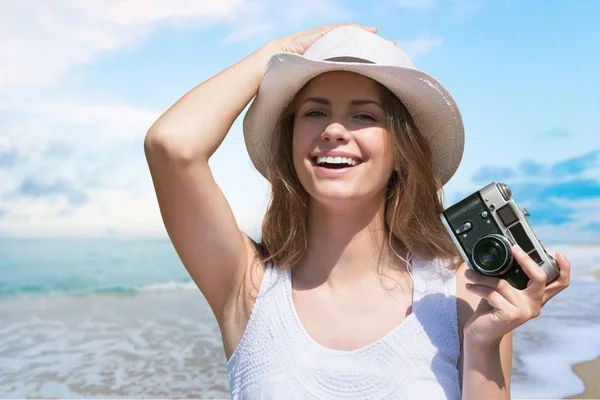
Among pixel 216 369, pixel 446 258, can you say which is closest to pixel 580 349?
pixel 216 369

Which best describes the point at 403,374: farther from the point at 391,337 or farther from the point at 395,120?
the point at 395,120

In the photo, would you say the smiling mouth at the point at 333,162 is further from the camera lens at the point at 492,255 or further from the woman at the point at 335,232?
the camera lens at the point at 492,255

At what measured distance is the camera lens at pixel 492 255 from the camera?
1.83 meters

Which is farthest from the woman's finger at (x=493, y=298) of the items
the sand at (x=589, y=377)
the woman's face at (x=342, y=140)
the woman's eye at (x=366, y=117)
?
the sand at (x=589, y=377)

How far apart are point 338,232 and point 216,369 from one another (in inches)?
160

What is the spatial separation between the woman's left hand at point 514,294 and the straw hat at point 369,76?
627 millimetres

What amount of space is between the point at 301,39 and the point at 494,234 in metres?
0.92

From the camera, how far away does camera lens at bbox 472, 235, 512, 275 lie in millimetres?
1831

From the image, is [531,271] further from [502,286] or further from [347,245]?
[347,245]

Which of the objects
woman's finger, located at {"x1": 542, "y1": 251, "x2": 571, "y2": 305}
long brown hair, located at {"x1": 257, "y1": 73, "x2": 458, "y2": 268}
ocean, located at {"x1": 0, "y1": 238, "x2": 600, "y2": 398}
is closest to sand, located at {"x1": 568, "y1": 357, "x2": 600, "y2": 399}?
ocean, located at {"x1": 0, "y1": 238, "x2": 600, "y2": 398}

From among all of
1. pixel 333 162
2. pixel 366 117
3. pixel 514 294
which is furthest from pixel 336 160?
pixel 514 294

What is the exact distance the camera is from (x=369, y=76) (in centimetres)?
217

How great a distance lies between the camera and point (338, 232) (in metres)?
2.31

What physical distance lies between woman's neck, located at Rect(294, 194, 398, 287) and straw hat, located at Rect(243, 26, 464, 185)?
0.31 meters
